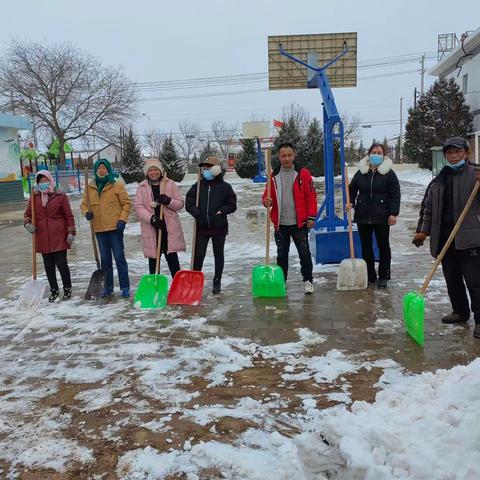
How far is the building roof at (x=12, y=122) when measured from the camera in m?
21.9

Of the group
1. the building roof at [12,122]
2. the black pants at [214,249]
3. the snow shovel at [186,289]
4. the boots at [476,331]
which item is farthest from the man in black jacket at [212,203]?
the building roof at [12,122]

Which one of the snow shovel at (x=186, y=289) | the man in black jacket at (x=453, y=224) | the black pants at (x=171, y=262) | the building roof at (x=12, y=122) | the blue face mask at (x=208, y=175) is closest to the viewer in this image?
the man in black jacket at (x=453, y=224)

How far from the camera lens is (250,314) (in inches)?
199

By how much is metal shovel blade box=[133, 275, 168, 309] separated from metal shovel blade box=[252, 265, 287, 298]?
3.43 feet

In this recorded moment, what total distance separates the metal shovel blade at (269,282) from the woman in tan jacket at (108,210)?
1564 millimetres

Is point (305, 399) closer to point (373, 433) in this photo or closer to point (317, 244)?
point (373, 433)

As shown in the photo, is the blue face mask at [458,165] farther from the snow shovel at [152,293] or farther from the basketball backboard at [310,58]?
the basketball backboard at [310,58]

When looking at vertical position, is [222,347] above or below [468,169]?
below

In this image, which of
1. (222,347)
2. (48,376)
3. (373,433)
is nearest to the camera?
(373,433)

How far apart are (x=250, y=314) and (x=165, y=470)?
2.57m

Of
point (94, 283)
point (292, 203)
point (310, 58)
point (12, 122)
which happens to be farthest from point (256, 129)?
point (94, 283)

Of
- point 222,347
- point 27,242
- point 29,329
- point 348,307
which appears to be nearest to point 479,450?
point 222,347

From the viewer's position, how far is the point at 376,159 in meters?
5.62

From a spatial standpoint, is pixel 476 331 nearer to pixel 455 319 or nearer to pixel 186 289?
pixel 455 319
